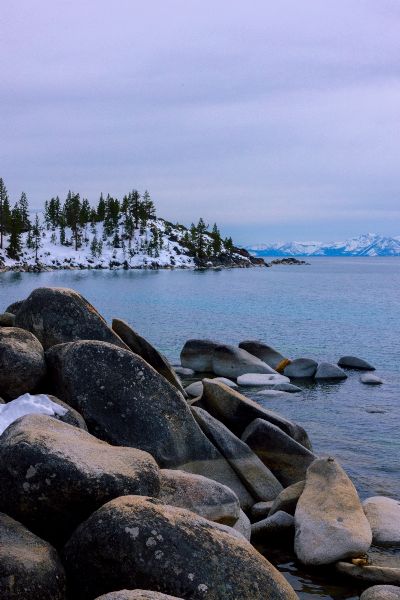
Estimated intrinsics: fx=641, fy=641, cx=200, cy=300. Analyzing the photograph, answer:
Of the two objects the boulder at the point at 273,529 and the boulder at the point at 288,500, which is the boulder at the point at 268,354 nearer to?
the boulder at the point at 288,500

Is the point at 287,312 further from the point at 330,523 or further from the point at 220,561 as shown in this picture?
the point at 220,561

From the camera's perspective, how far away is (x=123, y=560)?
23.1 ft

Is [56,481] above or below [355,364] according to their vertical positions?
above

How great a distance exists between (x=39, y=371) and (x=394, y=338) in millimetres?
38936

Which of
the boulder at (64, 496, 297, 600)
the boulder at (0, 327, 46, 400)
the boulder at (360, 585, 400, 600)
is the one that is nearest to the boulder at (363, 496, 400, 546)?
the boulder at (360, 585, 400, 600)

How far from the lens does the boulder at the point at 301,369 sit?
106ft

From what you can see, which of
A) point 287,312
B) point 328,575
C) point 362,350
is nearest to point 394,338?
point 362,350

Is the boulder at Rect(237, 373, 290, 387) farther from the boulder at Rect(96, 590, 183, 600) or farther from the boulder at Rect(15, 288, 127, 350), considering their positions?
the boulder at Rect(96, 590, 183, 600)

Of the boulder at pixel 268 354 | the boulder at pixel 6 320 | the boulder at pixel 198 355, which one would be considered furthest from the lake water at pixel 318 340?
the boulder at pixel 6 320

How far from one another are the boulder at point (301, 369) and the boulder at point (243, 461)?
17.1 meters

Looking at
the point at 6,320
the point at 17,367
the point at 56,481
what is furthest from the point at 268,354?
the point at 56,481

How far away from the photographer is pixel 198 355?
33188mm

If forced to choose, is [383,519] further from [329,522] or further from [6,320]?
[6,320]

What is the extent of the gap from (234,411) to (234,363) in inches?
585
